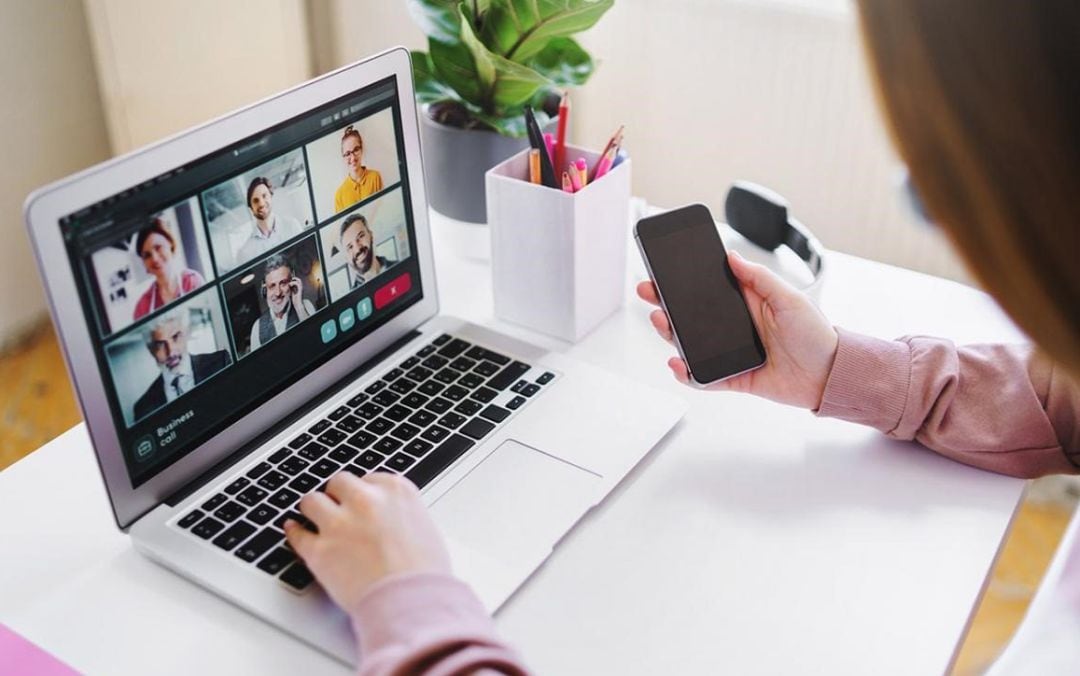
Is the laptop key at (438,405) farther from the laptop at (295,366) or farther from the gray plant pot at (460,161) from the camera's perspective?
the gray plant pot at (460,161)

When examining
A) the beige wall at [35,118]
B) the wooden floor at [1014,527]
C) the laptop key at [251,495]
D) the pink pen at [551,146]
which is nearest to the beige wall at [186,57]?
the beige wall at [35,118]

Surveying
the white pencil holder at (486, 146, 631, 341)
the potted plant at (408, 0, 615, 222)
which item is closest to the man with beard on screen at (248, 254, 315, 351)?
the white pencil holder at (486, 146, 631, 341)

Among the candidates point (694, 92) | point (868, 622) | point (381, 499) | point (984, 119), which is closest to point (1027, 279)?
point (984, 119)

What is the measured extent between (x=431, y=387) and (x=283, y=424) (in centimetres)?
12

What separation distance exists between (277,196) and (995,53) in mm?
514

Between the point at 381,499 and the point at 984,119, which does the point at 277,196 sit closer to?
the point at 381,499

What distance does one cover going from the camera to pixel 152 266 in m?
0.69

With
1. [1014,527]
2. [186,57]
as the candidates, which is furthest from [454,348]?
[186,57]

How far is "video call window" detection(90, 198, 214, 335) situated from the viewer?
66 cm

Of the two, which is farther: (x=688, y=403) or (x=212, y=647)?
(x=688, y=403)

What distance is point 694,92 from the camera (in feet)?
5.91

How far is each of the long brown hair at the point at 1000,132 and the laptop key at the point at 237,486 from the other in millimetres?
503

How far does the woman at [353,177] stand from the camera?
0.82 meters

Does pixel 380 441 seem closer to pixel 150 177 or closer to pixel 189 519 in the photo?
pixel 189 519
